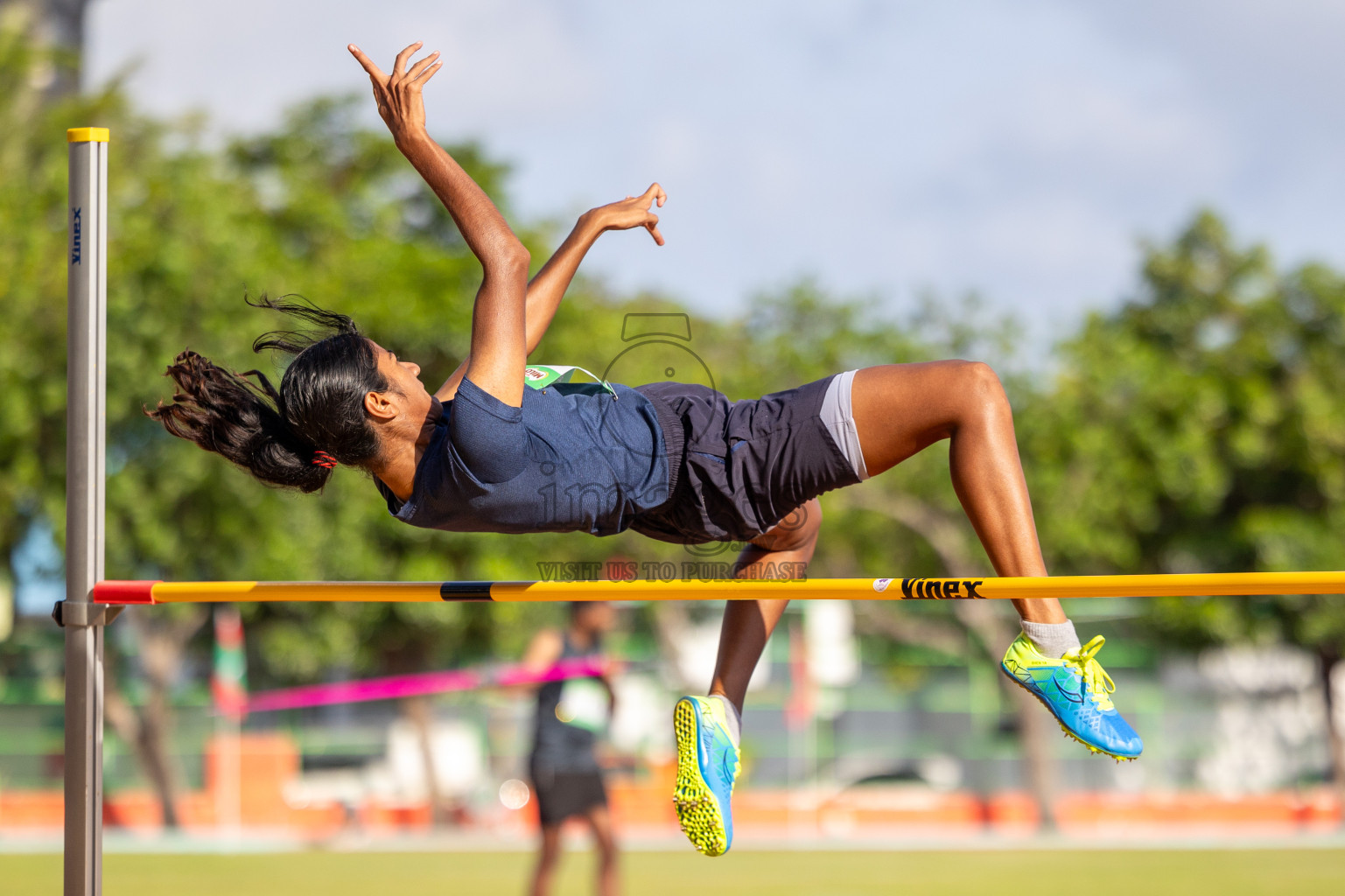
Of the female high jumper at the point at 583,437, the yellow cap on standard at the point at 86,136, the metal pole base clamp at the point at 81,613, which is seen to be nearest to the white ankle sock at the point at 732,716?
the female high jumper at the point at 583,437

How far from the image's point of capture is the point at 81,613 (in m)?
3.44

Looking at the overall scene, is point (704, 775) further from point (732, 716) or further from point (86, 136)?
point (86, 136)

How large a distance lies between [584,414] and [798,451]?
52cm

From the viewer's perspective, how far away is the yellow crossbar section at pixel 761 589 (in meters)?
2.87

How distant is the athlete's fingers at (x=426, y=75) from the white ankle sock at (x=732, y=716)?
1.77 m

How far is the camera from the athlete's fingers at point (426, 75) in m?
3.11

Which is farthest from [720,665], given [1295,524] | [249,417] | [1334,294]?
[1334,294]

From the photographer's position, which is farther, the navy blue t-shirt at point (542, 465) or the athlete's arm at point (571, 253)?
the athlete's arm at point (571, 253)

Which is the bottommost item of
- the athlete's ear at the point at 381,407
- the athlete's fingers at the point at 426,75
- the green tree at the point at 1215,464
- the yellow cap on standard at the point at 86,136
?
the athlete's ear at the point at 381,407

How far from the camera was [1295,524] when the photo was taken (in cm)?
1842

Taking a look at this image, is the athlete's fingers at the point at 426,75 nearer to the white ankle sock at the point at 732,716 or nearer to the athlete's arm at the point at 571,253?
the athlete's arm at the point at 571,253

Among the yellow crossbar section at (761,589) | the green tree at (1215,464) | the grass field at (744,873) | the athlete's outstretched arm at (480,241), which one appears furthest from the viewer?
the green tree at (1215,464)

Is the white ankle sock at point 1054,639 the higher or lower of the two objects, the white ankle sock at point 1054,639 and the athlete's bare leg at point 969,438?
the lower

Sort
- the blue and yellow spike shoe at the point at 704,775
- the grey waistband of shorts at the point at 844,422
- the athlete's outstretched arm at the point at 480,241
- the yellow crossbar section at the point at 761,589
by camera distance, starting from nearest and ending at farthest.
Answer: the yellow crossbar section at the point at 761,589 → the athlete's outstretched arm at the point at 480,241 → the grey waistband of shorts at the point at 844,422 → the blue and yellow spike shoe at the point at 704,775
